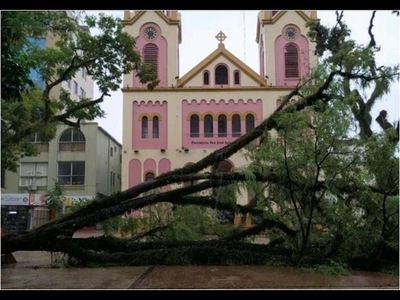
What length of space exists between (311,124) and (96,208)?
491 centimetres

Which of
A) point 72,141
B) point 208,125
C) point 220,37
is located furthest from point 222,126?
point 72,141

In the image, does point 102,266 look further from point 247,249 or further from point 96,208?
point 247,249

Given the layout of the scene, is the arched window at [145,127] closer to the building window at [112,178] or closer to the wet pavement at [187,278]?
the building window at [112,178]

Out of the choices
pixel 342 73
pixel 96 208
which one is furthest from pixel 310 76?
pixel 96 208

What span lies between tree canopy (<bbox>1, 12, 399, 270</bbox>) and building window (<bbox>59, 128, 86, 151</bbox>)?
73.3ft

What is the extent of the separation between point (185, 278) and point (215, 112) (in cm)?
2257

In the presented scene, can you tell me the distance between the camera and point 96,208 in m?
10.6

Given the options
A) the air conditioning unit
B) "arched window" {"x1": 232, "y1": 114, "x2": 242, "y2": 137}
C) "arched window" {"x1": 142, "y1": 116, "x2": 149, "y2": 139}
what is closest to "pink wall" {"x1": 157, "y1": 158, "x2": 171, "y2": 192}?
"arched window" {"x1": 142, "y1": 116, "x2": 149, "y2": 139}

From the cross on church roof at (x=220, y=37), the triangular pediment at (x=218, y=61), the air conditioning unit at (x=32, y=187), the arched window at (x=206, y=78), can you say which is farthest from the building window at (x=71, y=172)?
the cross on church roof at (x=220, y=37)

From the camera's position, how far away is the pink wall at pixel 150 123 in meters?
30.3

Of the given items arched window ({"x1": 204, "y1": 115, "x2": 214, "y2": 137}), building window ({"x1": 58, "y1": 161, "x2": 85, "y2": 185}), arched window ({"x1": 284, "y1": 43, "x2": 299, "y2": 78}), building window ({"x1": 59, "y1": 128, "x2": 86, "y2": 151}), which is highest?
arched window ({"x1": 284, "y1": 43, "x2": 299, "y2": 78})

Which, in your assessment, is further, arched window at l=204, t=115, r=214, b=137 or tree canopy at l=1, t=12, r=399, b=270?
arched window at l=204, t=115, r=214, b=137

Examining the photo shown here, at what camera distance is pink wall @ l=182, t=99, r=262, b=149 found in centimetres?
3011

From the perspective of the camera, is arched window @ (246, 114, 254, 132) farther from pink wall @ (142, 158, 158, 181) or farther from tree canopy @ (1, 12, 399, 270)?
tree canopy @ (1, 12, 399, 270)
